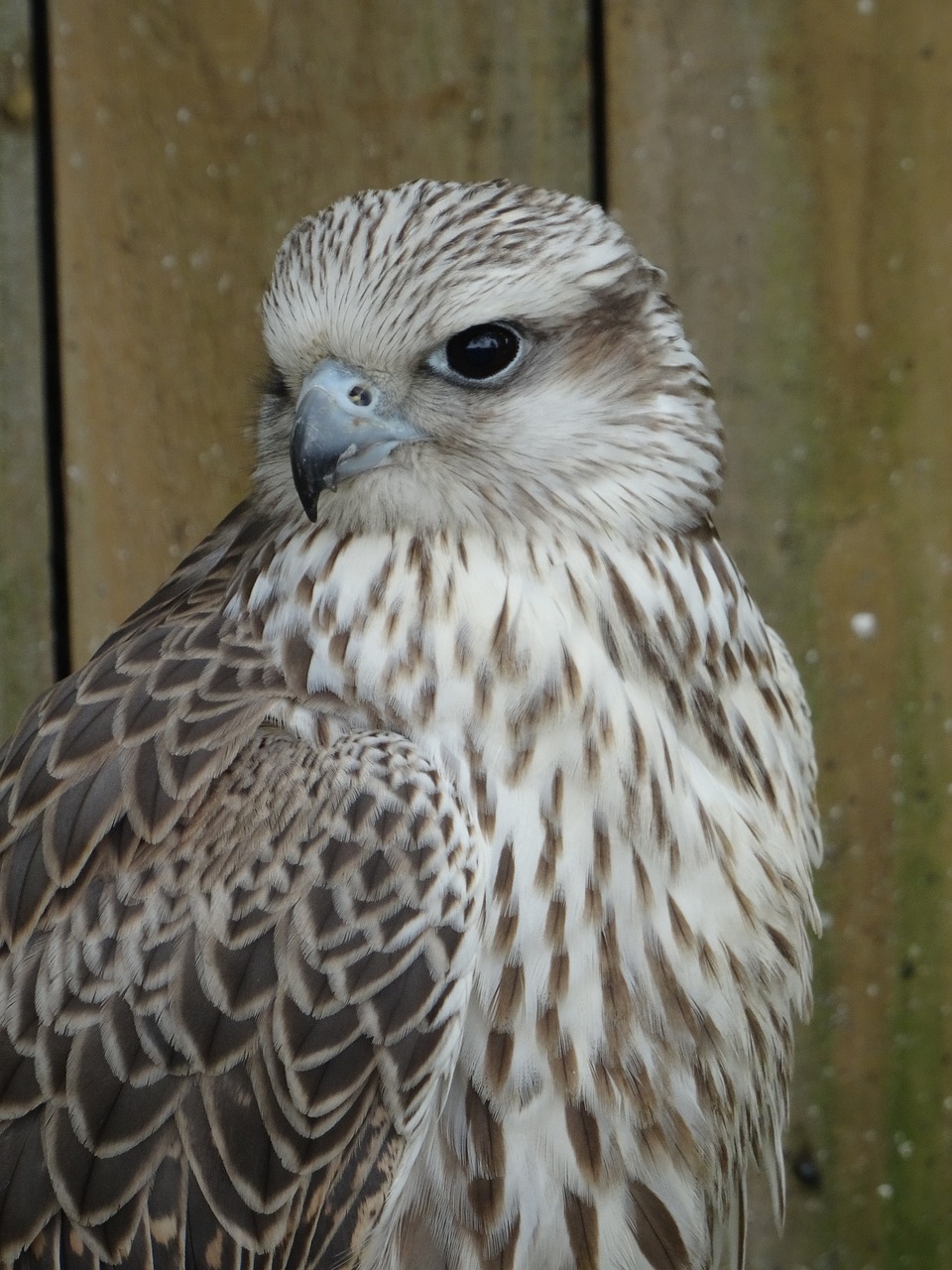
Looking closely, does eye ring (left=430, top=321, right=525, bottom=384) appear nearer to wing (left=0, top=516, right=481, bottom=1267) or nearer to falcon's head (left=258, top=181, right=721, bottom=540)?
falcon's head (left=258, top=181, right=721, bottom=540)

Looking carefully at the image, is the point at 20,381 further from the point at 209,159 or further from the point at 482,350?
the point at 482,350

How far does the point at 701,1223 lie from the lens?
1.95 meters

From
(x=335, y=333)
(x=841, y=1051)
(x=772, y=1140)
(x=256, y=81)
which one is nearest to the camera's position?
(x=335, y=333)

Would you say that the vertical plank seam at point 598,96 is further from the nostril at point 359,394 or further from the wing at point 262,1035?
the wing at point 262,1035

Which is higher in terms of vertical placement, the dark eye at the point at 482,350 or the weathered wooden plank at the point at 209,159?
the weathered wooden plank at the point at 209,159

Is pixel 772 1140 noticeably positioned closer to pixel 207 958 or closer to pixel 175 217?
pixel 207 958

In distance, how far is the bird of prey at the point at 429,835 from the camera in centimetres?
171

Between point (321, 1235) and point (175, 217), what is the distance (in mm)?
1692

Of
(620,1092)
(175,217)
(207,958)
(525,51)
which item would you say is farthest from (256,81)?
(620,1092)

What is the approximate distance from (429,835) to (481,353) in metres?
0.61

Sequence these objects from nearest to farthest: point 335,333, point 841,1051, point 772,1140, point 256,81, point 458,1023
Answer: point 458,1023
point 335,333
point 772,1140
point 256,81
point 841,1051

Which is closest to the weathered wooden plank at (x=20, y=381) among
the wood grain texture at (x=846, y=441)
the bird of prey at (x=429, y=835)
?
the bird of prey at (x=429, y=835)

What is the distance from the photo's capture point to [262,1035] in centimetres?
170

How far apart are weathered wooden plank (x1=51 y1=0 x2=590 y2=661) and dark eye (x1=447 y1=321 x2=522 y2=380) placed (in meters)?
0.81
